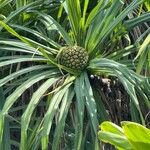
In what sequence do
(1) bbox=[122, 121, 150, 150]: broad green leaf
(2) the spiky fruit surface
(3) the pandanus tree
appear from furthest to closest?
(2) the spiky fruit surface < (3) the pandanus tree < (1) bbox=[122, 121, 150, 150]: broad green leaf

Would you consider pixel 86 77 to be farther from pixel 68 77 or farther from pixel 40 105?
pixel 40 105

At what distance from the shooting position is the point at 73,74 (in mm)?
1431

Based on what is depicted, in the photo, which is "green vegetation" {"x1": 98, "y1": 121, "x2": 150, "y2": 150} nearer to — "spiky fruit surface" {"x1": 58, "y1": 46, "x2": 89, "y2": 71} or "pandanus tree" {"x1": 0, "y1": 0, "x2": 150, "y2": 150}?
"pandanus tree" {"x1": 0, "y1": 0, "x2": 150, "y2": 150}

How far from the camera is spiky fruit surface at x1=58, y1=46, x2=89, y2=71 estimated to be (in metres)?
1.44

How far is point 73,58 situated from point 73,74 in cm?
5

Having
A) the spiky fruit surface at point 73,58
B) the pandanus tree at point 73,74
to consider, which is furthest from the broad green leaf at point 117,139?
the spiky fruit surface at point 73,58

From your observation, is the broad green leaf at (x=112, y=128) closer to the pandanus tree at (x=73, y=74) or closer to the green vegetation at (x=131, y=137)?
the green vegetation at (x=131, y=137)

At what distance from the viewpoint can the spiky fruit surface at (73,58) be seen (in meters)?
1.44

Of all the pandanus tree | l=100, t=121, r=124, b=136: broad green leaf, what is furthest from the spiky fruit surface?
l=100, t=121, r=124, b=136: broad green leaf

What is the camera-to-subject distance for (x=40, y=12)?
1587mm

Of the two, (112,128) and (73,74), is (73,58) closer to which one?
(73,74)

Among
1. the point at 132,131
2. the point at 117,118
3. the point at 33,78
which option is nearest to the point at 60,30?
the point at 33,78

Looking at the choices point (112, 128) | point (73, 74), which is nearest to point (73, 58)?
point (73, 74)

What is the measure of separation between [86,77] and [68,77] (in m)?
0.06
